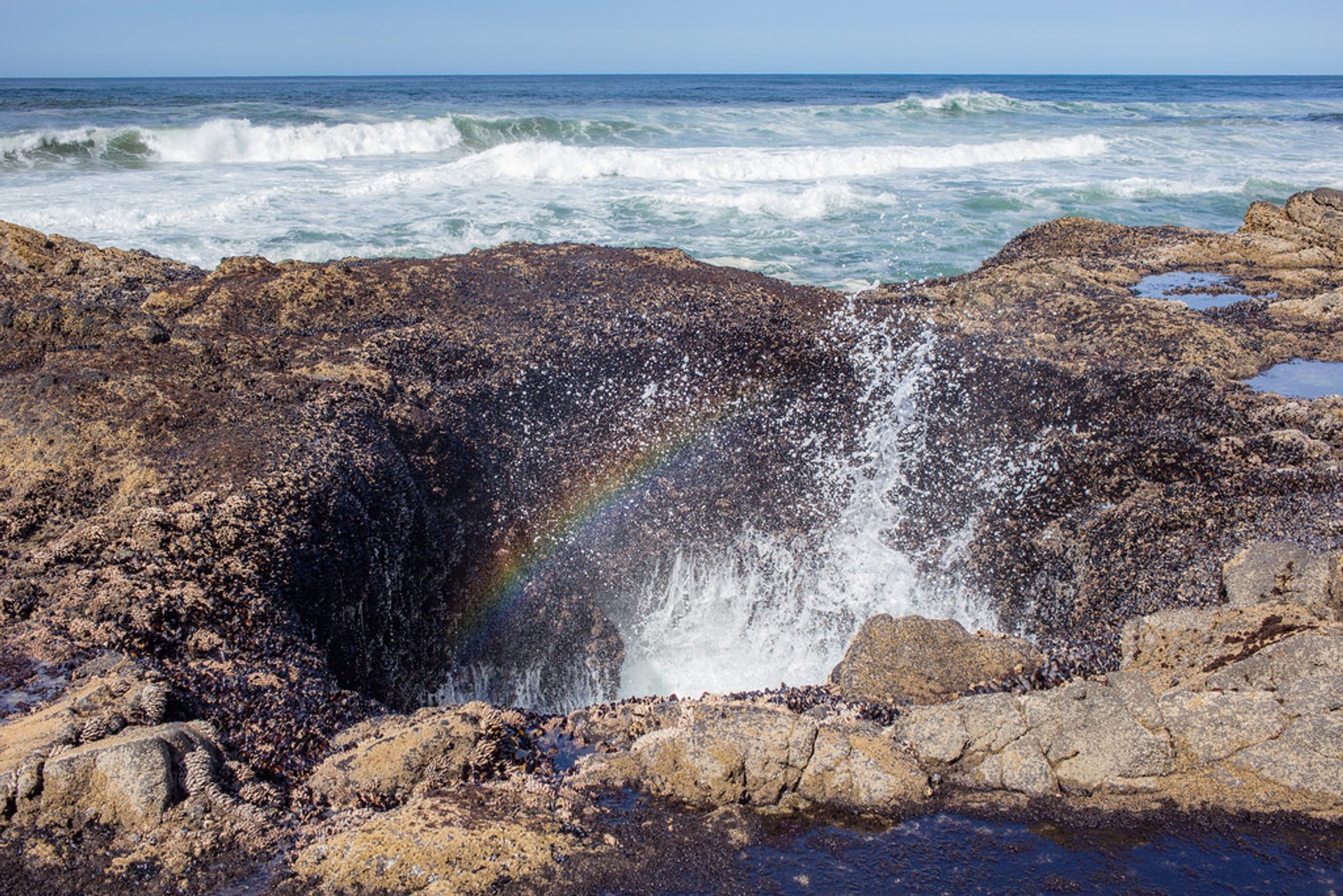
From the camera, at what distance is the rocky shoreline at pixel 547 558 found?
2.62 meters

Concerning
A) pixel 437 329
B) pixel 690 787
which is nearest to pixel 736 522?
pixel 437 329

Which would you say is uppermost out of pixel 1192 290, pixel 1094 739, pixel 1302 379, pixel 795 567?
pixel 1192 290

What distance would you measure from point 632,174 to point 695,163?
170 cm

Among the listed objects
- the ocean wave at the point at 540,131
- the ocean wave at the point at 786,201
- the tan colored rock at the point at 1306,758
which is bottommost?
the tan colored rock at the point at 1306,758

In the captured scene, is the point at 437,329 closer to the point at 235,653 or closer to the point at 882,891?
the point at 235,653

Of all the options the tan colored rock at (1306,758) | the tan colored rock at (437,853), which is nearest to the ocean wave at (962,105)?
the tan colored rock at (1306,758)

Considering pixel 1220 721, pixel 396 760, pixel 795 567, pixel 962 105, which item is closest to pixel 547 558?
pixel 795 567

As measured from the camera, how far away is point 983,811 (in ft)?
8.82

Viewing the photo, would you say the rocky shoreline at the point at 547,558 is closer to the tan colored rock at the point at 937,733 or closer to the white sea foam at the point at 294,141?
the tan colored rock at the point at 937,733

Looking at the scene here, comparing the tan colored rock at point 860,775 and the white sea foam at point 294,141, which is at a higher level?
the white sea foam at point 294,141

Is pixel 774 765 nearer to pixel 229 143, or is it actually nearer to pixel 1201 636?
pixel 1201 636

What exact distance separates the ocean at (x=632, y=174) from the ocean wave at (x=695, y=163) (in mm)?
86

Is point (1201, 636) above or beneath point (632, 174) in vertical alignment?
beneath

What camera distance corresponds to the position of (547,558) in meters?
5.21
